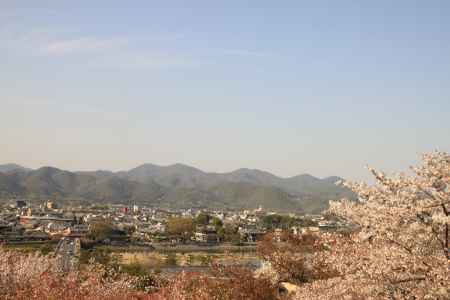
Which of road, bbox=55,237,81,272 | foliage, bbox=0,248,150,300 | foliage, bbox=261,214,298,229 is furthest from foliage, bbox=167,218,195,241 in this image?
foliage, bbox=0,248,150,300

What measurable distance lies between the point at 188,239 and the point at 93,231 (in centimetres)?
1224

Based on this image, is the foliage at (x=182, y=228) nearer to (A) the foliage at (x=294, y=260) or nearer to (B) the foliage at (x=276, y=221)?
(B) the foliage at (x=276, y=221)

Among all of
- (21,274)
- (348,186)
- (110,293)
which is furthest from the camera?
(21,274)

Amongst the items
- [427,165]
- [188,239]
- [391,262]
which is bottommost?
[188,239]

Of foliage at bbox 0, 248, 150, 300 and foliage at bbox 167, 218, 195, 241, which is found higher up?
foliage at bbox 0, 248, 150, 300

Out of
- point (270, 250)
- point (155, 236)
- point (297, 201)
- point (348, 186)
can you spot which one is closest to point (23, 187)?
point (297, 201)

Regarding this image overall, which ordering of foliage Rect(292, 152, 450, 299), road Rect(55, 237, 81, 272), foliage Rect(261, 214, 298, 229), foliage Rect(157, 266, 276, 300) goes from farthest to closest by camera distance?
foliage Rect(261, 214, 298, 229) → road Rect(55, 237, 81, 272) → foliage Rect(157, 266, 276, 300) → foliage Rect(292, 152, 450, 299)

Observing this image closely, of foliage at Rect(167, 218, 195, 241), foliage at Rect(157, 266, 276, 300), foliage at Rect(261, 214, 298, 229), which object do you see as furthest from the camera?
foliage at Rect(261, 214, 298, 229)

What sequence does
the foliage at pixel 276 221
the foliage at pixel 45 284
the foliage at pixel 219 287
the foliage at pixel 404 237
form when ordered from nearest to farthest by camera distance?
the foliage at pixel 404 237, the foliage at pixel 45 284, the foliage at pixel 219 287, the foliage at pixel 276 221

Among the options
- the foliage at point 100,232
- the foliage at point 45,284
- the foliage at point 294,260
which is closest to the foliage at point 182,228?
the foliage at point 100,232

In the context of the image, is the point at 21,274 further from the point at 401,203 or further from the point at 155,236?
the point at 155,236

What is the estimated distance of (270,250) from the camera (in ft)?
67.8

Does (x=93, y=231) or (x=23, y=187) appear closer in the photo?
(x=93, y=231)

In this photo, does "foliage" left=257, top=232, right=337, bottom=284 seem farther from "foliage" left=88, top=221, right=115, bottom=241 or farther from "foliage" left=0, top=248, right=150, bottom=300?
"foliage" left=88, top=221, right=115, bottom=241
